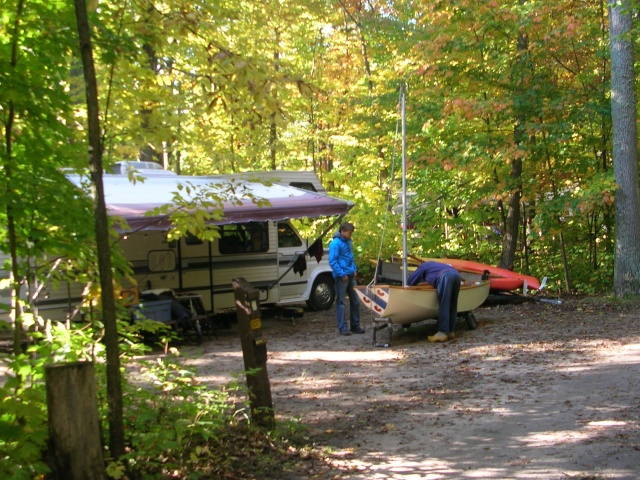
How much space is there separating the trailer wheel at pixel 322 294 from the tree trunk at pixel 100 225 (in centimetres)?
1046

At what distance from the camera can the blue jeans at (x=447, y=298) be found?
10.1m

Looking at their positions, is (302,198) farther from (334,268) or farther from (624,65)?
(624,65)

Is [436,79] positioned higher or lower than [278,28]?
lower

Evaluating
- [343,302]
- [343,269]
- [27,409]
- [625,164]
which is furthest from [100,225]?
→ [625,164]

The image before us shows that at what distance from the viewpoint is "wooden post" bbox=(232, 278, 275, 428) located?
5645mm

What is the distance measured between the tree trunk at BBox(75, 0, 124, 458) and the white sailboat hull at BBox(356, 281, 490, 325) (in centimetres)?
602

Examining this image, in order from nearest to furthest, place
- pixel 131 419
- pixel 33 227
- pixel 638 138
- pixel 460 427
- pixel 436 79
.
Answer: pixel 33 227 → pixel 131 419 → pixel 460 427 → pixel 638 138 → pixel 436 79

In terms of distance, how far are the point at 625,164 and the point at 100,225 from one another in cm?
1186

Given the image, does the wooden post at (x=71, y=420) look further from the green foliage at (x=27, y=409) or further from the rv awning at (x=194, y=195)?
the rv awning at (x=194, y=195)

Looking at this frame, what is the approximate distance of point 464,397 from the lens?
7.04 meters

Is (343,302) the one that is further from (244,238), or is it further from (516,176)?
(516,176)

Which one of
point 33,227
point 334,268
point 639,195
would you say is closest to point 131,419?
point 33,227

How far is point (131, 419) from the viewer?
487cm

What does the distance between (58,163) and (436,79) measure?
503 inches
